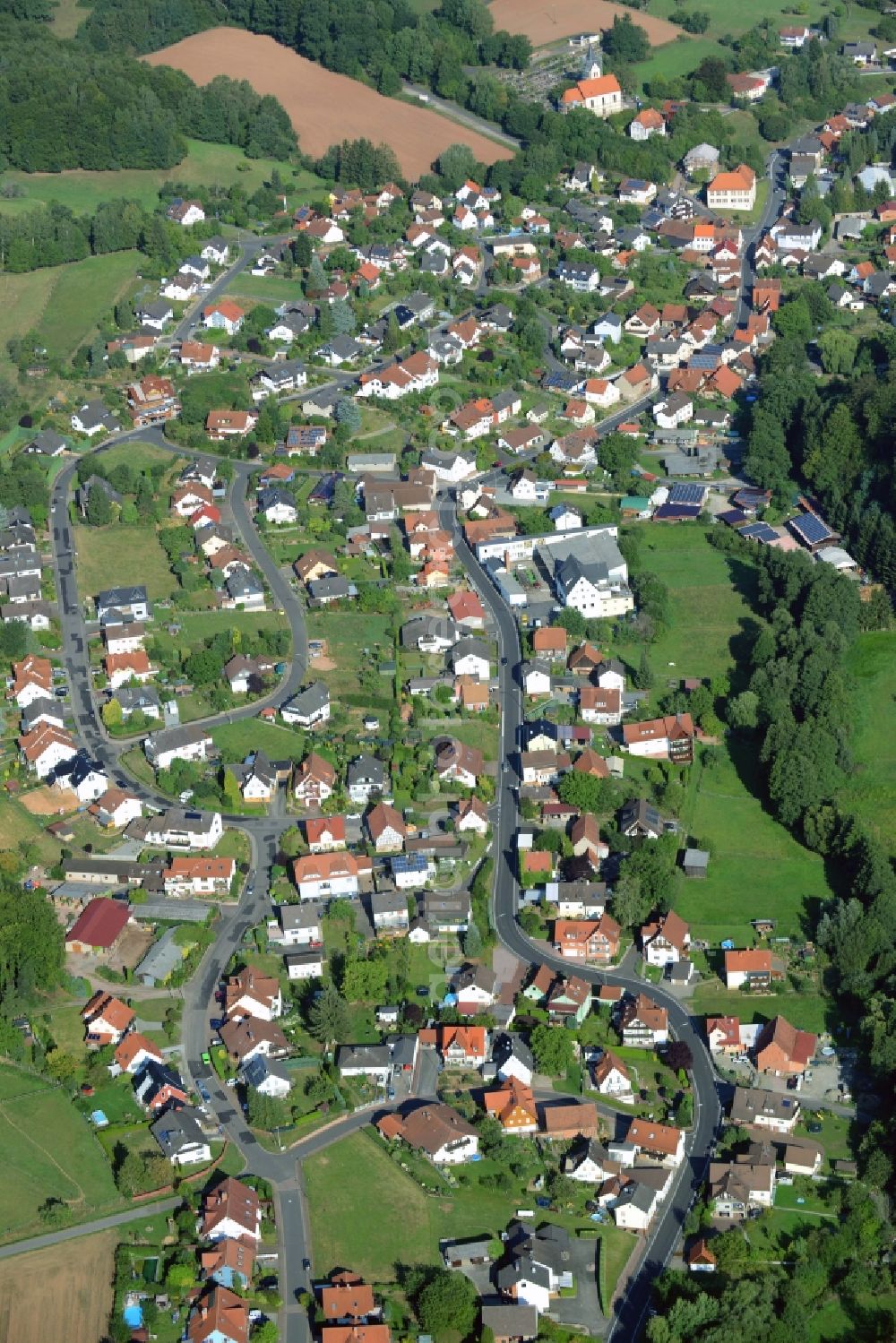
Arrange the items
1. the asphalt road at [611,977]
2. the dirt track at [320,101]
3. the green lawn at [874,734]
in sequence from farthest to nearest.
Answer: the dirt track at [320,101] < the green lawn at [874,734] < the asphalt road at [611,977]

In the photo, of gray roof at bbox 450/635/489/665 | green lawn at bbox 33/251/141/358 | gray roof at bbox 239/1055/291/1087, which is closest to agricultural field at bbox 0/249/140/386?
green lawn at bbox 33/251/141/358

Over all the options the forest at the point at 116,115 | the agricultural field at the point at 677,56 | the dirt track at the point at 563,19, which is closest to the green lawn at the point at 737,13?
the agricultural field at the point at 677,56

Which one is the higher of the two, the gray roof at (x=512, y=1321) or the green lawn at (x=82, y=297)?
the green lawn at (x=82, y=297)

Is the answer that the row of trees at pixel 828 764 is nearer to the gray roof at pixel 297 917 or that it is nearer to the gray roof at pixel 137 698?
the gray roof at pixel 297 917

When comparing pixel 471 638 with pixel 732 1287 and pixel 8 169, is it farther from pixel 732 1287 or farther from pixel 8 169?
pixel 8 169

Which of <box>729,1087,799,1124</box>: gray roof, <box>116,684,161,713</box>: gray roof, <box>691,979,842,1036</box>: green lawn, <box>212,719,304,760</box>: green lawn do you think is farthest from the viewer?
<box>116,684,161,713</box>: gray roof

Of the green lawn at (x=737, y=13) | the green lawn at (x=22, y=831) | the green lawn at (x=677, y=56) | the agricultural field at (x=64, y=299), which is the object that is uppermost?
the green lawn at (x=737, y=13)

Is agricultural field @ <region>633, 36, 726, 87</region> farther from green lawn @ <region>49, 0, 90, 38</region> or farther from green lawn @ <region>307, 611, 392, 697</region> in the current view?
green lawn @ <region>307, 611, 392, 697</region>
